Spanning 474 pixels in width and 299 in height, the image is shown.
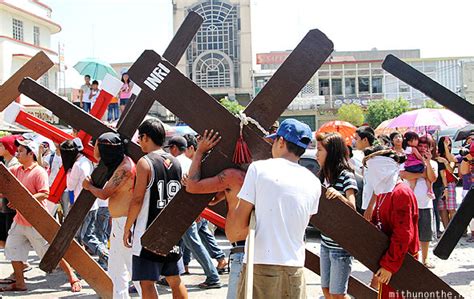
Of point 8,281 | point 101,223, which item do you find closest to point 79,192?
point 101,223

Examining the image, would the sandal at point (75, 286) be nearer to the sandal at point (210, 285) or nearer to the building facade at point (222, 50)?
the sandal at point (210, 285)

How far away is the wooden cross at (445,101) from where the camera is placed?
3.80m

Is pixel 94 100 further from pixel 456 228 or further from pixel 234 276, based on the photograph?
pixel 456 228

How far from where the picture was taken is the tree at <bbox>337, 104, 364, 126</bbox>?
5669cm

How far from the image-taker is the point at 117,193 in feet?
16.1

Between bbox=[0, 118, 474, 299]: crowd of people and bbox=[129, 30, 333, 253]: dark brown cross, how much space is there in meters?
0.07

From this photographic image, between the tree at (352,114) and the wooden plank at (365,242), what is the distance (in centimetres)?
5347

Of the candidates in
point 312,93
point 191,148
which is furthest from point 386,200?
point 312,93

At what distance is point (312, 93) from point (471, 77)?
64.5 feet

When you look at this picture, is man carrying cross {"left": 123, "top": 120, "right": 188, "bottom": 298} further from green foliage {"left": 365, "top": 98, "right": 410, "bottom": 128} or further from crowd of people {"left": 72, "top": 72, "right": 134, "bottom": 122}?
green foliage {"left": 365, "top": 98, "right": 410, "bottom": 128}

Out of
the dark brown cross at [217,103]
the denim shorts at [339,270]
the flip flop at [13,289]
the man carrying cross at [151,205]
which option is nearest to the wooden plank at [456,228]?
the denim shorts at [339,270]

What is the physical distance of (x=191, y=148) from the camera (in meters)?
7.96

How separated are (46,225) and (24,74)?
1.57 metres

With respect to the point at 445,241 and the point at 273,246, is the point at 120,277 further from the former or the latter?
the point at 445,241
